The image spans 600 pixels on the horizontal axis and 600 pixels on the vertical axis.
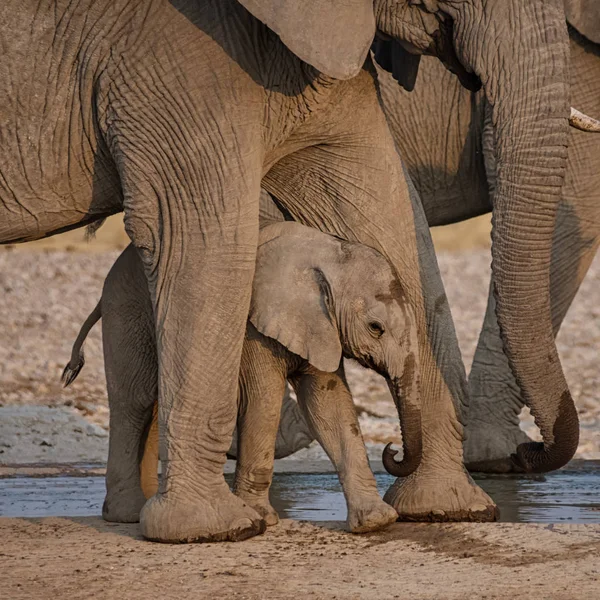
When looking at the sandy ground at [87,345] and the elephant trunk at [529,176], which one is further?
the sandy ground at [87,345]

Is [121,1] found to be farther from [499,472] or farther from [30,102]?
[499,472]

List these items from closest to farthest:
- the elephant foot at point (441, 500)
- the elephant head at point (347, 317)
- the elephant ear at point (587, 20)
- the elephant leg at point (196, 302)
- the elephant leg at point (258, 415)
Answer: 1. the elephant leg at point (196, 302)
2. the elephant head at point (347, 317)
3. the elephant leg at point (258, 415)
4. the elephant foot at point (441, 500)
5. the elephant ear at point (587, 20)

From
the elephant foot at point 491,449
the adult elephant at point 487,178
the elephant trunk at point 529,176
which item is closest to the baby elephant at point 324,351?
the elephant trunk at point 529,176

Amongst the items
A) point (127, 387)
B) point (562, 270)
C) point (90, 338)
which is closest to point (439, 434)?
point (127, 387)

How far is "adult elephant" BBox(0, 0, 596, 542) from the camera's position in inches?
211

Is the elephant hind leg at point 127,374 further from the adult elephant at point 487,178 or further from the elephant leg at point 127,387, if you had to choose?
the adult elephant at point 487,178

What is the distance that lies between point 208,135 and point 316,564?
135 centimetres

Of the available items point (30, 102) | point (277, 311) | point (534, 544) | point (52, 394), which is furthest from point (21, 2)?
point (52, 394)

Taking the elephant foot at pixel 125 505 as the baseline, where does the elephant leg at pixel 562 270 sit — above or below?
above

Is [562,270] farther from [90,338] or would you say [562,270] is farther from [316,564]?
[90,338]

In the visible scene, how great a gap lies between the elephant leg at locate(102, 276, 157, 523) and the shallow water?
386 mm

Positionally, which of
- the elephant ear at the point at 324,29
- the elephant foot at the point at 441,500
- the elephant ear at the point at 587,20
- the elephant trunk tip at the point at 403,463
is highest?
the elephant ear at the point at 587,20

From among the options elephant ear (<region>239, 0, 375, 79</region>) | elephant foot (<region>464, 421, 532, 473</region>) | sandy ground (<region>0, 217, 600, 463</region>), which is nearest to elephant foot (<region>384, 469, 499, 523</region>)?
sandy ground (<region>0, 217, 600, 463</region>)

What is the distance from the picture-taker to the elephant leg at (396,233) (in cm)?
593
